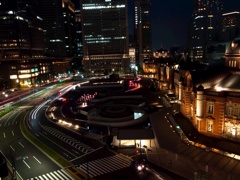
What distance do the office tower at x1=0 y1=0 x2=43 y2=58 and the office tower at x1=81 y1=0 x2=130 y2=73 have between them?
48.5 m

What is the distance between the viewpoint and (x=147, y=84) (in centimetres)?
12150

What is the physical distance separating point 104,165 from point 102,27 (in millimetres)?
173980

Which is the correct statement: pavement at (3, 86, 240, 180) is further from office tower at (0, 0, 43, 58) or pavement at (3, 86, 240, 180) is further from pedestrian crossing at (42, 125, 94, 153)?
office tower at (0, 0, 43, 58)

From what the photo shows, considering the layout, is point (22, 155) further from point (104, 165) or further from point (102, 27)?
point (102, 27)

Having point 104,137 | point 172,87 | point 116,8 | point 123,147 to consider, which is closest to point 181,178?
point 123,147

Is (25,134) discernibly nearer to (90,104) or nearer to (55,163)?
(55,163)

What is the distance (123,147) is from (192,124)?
16.4 meters

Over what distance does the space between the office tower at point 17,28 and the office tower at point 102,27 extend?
159 ft

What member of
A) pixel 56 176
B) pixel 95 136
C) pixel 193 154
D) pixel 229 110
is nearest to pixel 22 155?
pixel 56 176

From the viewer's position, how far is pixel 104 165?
125 feet

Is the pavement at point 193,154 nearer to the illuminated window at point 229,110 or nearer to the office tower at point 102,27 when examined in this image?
the illuminated window at point 229,110

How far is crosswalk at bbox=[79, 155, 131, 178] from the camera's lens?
35822 mm

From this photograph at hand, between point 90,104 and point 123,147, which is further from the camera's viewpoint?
point 90,104

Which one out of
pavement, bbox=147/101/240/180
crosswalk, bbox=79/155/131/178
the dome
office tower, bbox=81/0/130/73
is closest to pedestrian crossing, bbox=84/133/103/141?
crosswalk, bbox=79/155/131/178
